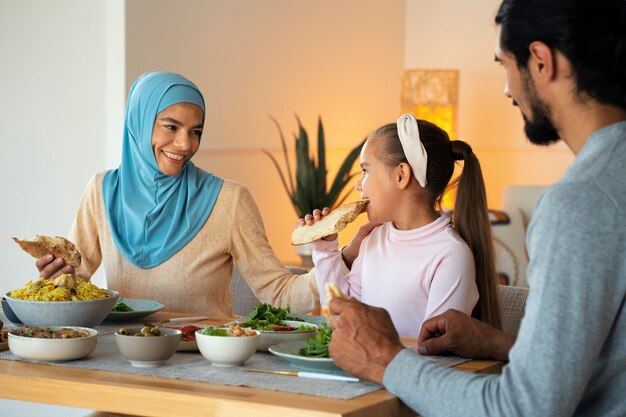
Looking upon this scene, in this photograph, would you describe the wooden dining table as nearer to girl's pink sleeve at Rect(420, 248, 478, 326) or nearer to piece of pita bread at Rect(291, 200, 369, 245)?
girl's pink sleeve at Rect(420, 248, 478, 326)

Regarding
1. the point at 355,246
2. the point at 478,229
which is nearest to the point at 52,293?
the point at 355,246

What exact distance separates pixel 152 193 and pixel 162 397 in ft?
4.80

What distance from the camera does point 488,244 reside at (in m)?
2.38

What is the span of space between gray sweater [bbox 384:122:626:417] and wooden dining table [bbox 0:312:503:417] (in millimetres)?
197

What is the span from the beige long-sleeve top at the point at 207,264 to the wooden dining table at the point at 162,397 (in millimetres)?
1061

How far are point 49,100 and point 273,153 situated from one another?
165 cm

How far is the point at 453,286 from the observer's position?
226 centimetres

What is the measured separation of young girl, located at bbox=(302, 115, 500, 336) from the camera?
2307mm

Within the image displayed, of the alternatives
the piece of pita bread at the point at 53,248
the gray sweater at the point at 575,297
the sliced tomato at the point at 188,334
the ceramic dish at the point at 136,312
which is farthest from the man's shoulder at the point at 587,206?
the piece of pita bread at the point at 53,248

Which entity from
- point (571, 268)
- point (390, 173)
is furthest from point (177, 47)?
point (571, 268)

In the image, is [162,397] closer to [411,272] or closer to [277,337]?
[277,337]

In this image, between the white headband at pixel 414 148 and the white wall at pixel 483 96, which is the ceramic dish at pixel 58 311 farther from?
the white wall at pixel 483 96

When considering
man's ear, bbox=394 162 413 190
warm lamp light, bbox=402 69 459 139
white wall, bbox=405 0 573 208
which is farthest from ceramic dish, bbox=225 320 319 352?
white wall, bbox=405 0 573 208

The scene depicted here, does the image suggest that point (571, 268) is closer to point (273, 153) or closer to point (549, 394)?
point (549, 394)
